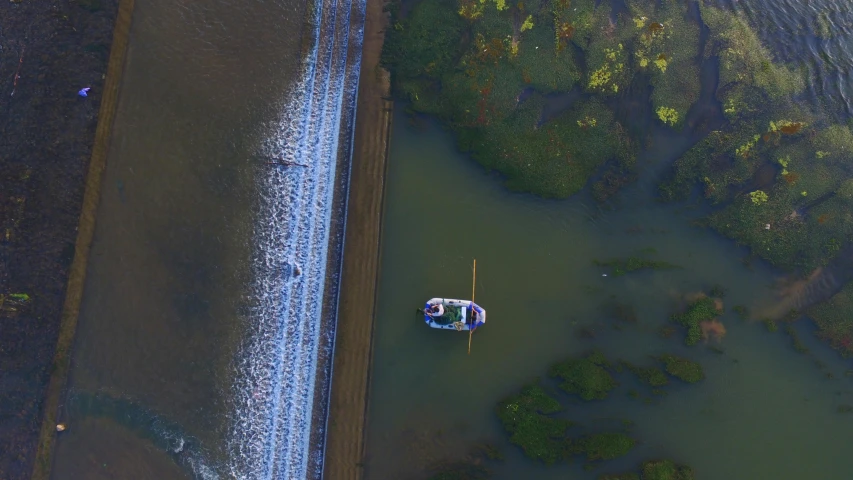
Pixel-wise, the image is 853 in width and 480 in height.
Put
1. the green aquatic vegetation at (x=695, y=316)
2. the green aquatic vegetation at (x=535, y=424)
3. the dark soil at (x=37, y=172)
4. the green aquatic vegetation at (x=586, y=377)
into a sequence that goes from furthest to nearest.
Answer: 1. the green aquatic vegetation at (x=695, y=316)
2. the green aquatic vegetation at (x=586, y=377)
3. the green aquatic vegetation at (x=535, y=424)
4. the dark soil at (x=37, y=172)

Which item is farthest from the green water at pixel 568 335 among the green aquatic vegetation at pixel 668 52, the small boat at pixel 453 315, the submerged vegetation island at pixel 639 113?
the green aquatic vegetation at pixel 668 52

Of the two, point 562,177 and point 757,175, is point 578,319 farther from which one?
point 757,175

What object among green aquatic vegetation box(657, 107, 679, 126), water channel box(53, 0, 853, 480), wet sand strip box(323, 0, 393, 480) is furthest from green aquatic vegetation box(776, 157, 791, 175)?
wet sand strip box(323, 0, 393, 480)

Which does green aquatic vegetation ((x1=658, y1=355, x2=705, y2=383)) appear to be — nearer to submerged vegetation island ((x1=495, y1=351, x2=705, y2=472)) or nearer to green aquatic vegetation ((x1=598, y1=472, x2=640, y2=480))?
submerged vegetation island ((x1=495, y1=351, x2=705, y2=472))

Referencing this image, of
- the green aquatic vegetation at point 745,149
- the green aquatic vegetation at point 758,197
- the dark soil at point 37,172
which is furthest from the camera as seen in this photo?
the green aquatic vegetation at point 745,149

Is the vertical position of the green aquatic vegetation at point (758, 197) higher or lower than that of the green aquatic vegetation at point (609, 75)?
lower

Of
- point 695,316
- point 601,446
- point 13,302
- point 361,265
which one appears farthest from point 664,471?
point 13,302

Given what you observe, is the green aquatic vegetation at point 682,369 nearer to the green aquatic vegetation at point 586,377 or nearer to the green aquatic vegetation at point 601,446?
the green aquatic vegetation at point 586,377

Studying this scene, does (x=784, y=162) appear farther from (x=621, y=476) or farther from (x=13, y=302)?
(x=13, y=302)
